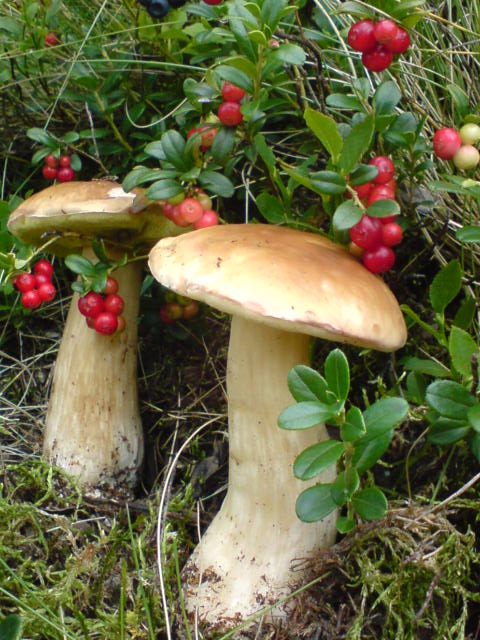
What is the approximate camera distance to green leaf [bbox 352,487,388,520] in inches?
48.9

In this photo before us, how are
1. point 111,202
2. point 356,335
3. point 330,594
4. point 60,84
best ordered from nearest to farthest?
point 356,335 < point 330,594 < point 111,202 < point 60,84

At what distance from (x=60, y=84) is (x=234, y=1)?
95cm

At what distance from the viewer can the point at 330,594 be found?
1492 millimetres

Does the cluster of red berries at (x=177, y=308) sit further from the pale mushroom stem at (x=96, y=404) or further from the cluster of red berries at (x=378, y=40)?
the cluster of red berries at (x=378, y=40)

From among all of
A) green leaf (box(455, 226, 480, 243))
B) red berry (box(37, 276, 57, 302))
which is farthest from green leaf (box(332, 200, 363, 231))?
red berry (box(37, 276, 57, 302))

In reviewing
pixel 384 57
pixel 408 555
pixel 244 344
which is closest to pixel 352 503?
pixel 408 555

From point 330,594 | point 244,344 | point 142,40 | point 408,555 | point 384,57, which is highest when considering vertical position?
point 384,57

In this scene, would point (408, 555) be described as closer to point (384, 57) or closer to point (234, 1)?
point (384, 57)

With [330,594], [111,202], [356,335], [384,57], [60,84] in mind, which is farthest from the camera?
[60,84]

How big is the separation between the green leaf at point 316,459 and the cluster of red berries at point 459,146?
0.70 metres

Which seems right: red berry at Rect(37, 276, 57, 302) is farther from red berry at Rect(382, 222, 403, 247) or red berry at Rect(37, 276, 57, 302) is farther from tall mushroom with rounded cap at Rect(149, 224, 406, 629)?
red berry at Rect(382, 222, 403, 247)

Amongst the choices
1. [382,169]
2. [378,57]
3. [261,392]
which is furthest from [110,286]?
[378,57]

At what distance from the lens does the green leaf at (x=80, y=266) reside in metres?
→ 1.76

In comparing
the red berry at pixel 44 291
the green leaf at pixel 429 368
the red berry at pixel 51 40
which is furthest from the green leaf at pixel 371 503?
the red berry at pixel 51 40
